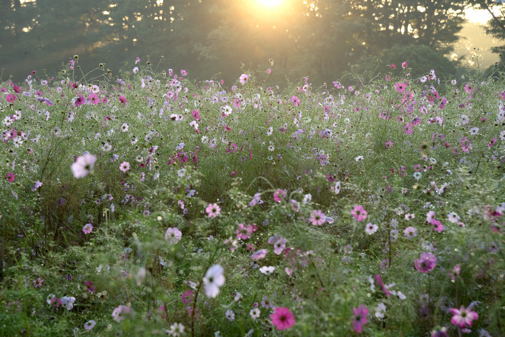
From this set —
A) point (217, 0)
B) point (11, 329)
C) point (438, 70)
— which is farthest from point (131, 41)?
point (11, 329)

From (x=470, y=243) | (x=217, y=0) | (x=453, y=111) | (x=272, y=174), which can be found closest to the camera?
(x=470, y=243)

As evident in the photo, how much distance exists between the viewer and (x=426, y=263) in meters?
1.90

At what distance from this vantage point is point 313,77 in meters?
21.2

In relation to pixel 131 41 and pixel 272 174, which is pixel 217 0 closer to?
pixel 131 41

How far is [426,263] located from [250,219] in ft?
4.55

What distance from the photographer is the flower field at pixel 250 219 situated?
1760 millimetres

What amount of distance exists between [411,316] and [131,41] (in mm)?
29678

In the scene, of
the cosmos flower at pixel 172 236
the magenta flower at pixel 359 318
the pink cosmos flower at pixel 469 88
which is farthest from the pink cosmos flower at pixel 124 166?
the pink cosmos flower at pixel 469 88

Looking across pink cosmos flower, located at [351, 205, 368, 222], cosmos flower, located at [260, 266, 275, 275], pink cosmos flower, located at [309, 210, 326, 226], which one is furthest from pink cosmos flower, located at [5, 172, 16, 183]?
pink cosmos flower, located at [351, 205, 368, 222]

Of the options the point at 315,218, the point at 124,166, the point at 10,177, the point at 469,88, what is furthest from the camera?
the point at 469,88

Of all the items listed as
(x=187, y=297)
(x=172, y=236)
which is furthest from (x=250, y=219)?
(x=172, y=236)

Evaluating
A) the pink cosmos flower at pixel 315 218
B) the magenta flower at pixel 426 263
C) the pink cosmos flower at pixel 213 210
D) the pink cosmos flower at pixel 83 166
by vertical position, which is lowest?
the magenta flower at pixel 426 263

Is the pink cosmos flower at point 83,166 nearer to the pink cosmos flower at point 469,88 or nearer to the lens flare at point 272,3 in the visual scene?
the pink cosmos flower at point 469,88

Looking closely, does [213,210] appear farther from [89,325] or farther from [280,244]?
[89,325]
